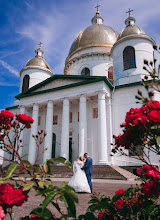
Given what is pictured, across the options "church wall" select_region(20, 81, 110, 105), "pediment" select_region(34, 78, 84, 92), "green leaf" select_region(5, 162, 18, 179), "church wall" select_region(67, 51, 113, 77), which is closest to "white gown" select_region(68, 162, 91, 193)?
"green leaf" select_region(5, 162, 18, 179)

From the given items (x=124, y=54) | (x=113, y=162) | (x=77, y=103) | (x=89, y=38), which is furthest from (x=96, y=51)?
(x=113, y=162)

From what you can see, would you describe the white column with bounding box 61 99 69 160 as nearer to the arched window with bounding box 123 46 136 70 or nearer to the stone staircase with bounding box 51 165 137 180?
the stone staircase with bounding box 51 165 137 180


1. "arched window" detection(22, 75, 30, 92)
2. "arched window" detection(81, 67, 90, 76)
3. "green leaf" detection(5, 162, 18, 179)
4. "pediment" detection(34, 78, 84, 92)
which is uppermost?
"arched window" detection(81, 67, 90, 76)

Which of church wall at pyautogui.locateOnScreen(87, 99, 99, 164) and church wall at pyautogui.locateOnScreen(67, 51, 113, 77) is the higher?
church wall at pyautogui.locateOnScreen(67, 51, 113, 77)

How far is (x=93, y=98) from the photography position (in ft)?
70.0

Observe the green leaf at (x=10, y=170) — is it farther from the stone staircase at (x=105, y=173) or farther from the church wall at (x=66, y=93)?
the church wall at (x=66, y=93)

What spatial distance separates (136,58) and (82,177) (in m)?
17.2

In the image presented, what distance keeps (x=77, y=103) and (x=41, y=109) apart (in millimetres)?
5200

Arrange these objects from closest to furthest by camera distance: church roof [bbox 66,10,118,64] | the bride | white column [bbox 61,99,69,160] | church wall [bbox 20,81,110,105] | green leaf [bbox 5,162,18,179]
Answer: green leaf [bbox 5,162,18,179], the bride, white column [bbox 61,99,69,160], church wall [bbox 20,81,110,105], church roof [bbox 66,10,118,64]

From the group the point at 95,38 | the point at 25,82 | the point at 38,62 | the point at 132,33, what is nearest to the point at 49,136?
the point at 25,82

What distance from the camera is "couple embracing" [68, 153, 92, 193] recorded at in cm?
772

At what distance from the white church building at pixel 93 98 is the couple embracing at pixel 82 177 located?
29.2ft

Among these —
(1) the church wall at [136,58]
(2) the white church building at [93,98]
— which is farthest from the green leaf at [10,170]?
(1) the church wall at [136,58]

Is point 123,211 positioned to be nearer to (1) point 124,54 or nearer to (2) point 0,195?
(2) point 0,195
